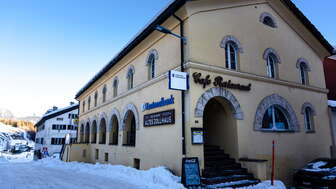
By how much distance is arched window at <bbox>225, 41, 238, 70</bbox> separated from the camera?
9824 millimetres

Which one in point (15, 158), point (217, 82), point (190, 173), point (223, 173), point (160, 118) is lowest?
point (15, 158)

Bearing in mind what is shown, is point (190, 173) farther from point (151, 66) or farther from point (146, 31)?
point (146, 31)

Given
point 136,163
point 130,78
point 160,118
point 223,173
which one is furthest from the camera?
point 130,78

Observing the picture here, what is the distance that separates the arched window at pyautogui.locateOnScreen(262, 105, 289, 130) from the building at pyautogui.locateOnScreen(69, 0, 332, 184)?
0.19 feet

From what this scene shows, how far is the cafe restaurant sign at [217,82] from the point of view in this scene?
328 inches

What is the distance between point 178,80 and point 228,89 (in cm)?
259

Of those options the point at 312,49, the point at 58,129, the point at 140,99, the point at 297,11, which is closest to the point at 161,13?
the point at 140,99

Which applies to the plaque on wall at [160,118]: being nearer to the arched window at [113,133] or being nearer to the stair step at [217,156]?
the stair step at [217,156]

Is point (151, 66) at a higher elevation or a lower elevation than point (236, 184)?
higher

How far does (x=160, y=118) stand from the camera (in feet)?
31.4

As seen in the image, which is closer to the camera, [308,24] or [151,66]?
[151,66]

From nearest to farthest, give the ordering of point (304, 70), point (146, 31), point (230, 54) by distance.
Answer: point (230, 54) < point (146, 31) < point (304, 70)

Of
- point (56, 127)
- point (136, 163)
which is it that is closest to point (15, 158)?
point (56, 127)

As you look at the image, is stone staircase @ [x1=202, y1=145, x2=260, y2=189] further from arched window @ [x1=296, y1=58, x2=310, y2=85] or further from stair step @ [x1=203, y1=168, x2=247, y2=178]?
arched window @ [x1=296, y1=58, x2=310, y2=85]
